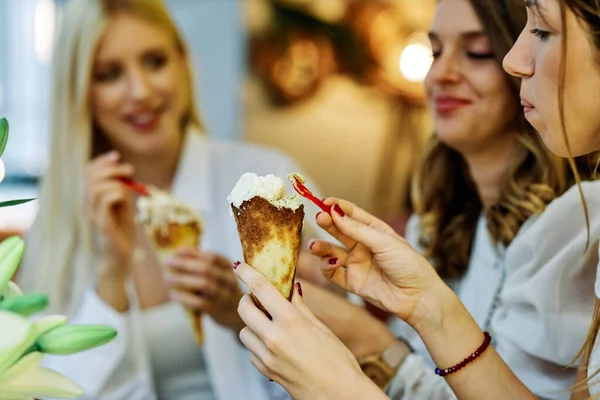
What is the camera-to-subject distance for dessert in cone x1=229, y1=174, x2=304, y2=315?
977mm

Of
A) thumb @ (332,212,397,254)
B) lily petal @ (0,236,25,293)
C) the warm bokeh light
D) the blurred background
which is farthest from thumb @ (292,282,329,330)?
the warm bokeh light

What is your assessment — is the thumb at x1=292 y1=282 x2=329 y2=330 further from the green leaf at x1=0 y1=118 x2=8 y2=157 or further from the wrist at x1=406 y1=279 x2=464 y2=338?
the green leaf at x1=0 y1=118 x2=8 y2=157

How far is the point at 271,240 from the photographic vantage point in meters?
0.98

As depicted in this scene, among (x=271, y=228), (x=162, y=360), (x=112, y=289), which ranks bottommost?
(x=162, y=360)

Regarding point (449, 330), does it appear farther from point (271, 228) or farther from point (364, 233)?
point (271, 228)

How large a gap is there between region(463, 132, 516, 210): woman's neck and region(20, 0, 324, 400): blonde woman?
60 centimetres

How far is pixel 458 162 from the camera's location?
172 cm

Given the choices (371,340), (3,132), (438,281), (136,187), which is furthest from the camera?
(136,187)

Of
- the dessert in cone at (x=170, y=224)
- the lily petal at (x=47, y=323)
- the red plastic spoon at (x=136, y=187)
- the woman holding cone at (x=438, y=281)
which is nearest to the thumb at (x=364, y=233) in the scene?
the woman holding cone at (x=438, y=281)

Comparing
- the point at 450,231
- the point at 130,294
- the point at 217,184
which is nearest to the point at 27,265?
the point at 130,294

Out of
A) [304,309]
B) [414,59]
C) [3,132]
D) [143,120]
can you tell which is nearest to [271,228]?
[304,309]

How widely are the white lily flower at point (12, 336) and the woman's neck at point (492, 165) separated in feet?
3.36

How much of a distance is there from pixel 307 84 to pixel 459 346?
14.1ft

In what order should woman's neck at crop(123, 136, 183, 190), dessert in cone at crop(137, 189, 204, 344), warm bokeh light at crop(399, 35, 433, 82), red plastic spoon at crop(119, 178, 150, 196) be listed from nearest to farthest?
1. dessert in cone at crop(137, 189, 204, 344)
2. red plastic spoon at crop(119, 178, 150, 196)
3. woman's neck at crop(123, 136, 183, 190)
4. warm bokeh light at crop(399, 35, 433, 82)
